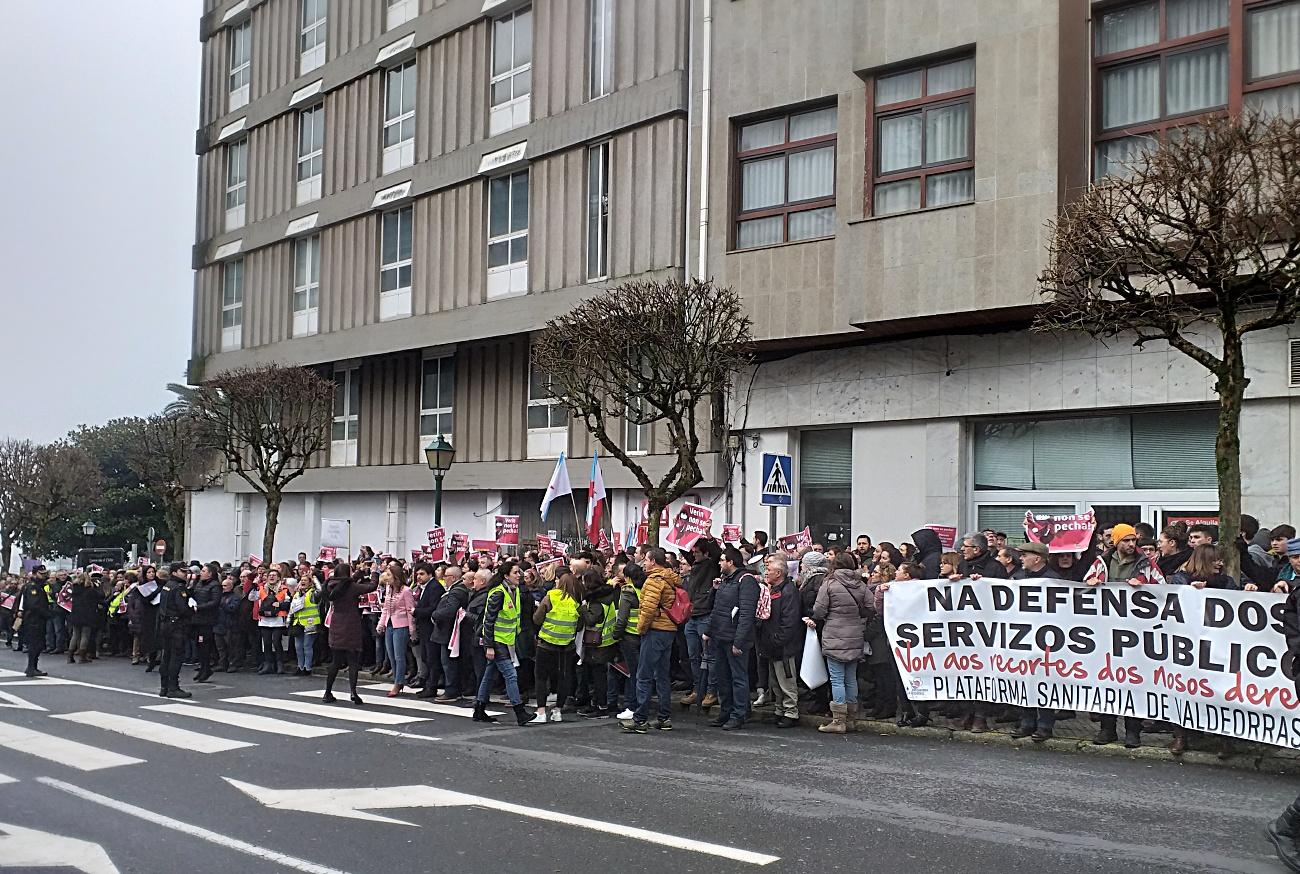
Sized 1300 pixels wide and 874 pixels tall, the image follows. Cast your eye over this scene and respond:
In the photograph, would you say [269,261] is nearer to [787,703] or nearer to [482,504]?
[482,504]

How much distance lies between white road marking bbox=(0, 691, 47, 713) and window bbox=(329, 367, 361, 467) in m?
17.4

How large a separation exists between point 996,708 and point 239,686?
11.2 m

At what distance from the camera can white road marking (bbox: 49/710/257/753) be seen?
12.1 m

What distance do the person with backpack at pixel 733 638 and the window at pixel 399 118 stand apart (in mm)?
21357

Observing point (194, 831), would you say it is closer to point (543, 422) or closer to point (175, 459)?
point (543, 422)

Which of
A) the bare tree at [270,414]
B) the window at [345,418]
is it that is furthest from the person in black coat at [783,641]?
the window at [345,418]

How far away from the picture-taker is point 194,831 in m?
8.30

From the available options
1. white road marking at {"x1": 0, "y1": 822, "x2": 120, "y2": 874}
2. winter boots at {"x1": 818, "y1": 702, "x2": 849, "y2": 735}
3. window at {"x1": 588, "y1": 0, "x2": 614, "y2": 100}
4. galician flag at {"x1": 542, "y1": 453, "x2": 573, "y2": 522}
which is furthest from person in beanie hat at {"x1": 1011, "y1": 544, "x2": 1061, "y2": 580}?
window at {"x1": 588, "y1": 0, "x2": 614, "y2": 100}

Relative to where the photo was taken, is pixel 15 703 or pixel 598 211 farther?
pixel 598 211

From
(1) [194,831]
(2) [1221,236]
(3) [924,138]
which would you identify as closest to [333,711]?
(1) [194,831]

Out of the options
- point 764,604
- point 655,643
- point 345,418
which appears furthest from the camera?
point 345,418

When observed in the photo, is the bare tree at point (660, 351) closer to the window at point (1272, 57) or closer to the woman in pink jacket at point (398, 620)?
the woman in pink jacket at point (398, 620)

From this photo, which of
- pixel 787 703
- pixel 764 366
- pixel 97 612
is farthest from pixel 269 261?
pixel 787 703

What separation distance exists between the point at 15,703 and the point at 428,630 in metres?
5.32
